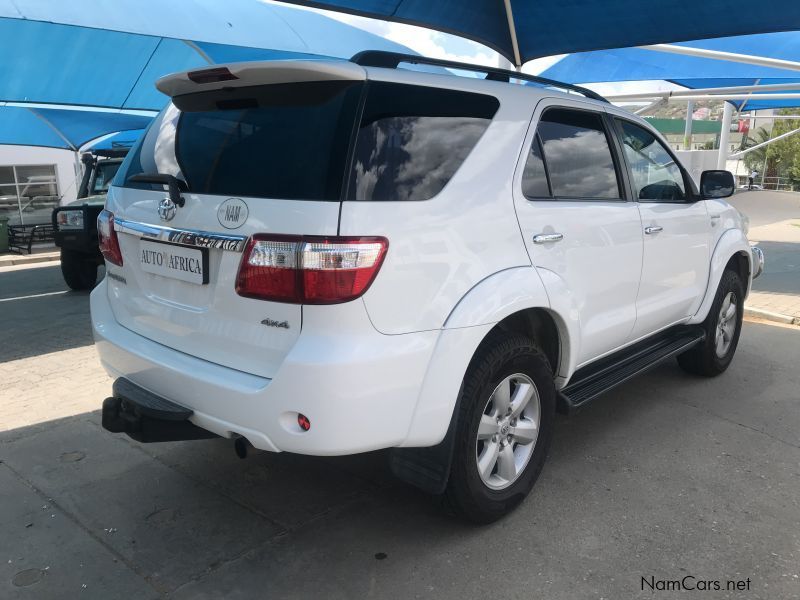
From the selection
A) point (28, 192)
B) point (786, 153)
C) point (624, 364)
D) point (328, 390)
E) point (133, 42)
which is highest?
point (133, 42)

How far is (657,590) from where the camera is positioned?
258cm

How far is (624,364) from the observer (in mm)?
3838

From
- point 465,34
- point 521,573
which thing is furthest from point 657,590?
point 465,34

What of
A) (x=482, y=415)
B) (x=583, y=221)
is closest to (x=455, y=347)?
(x=482, y=415)

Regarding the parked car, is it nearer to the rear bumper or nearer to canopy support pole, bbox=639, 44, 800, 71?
the rear bumper

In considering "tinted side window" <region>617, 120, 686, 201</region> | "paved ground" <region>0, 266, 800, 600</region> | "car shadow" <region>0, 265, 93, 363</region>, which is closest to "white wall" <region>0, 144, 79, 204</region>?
"car shadow" <region>0, 265, 93, 363</region>

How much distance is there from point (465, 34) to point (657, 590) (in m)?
8.71

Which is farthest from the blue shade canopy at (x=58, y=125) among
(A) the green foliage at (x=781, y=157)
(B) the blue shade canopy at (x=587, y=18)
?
(A) the green foliage at (x=781, y=157)

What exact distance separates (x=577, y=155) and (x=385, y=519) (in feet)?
6.91

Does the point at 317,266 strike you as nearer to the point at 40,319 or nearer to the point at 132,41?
the point at 40,319

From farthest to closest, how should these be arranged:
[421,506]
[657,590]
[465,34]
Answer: [465,34]
[421,506]
[657,590]

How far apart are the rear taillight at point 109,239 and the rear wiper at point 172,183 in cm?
39

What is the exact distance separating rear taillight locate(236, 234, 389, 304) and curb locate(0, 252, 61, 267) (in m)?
15.0

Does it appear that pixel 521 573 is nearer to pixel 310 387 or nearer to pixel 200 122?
pixel 310 387
